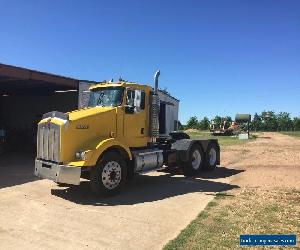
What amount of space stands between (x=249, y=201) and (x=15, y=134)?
2055 cm

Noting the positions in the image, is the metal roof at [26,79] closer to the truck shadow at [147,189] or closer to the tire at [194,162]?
the truck shadow at [147,189]

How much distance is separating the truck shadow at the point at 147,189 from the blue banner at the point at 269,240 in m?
3.61

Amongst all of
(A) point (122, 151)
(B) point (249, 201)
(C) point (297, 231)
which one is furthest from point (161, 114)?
(C) point (297, 231)

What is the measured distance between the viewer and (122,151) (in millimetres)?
10773

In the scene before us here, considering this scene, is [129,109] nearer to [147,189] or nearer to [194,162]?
[147,189]

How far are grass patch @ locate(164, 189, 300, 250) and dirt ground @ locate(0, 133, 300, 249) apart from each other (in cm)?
33

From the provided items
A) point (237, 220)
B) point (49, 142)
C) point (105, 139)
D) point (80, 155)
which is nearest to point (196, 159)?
point (105, 139)

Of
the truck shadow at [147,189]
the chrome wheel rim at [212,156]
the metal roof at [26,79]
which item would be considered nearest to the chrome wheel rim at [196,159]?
the truck shadow at [147,189]

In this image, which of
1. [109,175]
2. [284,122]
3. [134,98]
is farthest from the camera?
[284,122]

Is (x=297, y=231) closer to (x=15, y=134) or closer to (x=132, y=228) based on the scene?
(x=132, y=228)

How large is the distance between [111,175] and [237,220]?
12.5ft

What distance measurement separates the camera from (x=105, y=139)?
10578 millimetres

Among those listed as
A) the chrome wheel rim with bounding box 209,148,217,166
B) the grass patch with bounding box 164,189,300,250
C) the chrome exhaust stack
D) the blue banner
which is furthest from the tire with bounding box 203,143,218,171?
the blue banner

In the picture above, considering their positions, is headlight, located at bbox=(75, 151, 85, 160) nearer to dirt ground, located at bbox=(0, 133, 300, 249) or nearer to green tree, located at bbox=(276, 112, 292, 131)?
dirt ground, located at bbox=(0, 133, 300, 249)
